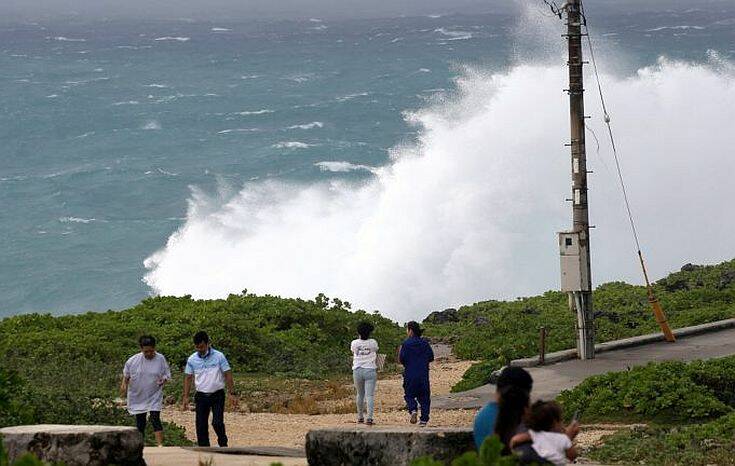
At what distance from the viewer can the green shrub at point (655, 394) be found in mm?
17641

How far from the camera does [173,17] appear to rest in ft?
573

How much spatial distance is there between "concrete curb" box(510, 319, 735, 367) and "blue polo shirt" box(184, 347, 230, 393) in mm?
6379

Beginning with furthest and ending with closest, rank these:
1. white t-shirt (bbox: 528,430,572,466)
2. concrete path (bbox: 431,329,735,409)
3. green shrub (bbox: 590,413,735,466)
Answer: concrete path (bbox: 431,329,735,409) → green shrub (bbox: 590,413,735,466) → white t-shirt (bbox: 528,430,572,466)

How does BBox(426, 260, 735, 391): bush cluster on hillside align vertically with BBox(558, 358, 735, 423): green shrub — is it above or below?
above

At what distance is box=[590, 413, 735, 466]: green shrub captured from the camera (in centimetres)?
1491

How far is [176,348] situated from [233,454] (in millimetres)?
9883

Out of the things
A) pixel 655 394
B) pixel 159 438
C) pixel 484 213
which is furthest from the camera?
pixel 484 213

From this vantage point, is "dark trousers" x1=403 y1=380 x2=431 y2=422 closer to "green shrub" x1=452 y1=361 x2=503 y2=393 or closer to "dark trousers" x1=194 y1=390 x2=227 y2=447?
"dark trousers" x1=194 y1=390 x2=227 y2=447

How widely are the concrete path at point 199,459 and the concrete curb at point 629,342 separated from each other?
7.88m

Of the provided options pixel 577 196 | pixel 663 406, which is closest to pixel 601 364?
pixel 577 196

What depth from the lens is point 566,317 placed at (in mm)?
27094

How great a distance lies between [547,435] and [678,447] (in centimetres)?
568

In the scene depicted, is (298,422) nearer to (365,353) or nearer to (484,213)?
(365,353)

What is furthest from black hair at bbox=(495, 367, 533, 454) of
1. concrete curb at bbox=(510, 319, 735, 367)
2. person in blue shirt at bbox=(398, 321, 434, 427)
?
concrete curb at bbox=(510, 319, 735, 367)
